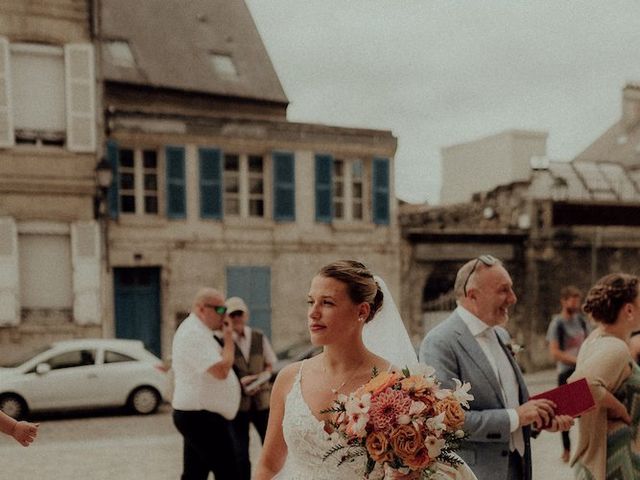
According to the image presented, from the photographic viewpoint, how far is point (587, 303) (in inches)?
162

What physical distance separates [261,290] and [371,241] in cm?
334

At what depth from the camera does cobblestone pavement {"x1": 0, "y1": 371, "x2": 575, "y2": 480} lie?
786 cm

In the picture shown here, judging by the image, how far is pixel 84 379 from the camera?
1240 centimetres

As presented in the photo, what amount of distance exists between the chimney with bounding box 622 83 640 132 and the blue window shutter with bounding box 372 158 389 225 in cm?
1575

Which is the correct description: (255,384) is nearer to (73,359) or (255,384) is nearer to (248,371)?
(248,371)

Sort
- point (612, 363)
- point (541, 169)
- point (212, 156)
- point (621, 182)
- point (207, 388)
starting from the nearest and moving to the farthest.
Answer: point (612, 363) < point (207, 388) < point (212, 156) < point (541, 169) < point (621, 182)

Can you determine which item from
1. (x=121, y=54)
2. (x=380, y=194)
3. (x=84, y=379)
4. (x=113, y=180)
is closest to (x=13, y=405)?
(x=84, y=379)

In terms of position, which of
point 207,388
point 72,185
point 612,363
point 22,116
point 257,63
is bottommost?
point 207,388

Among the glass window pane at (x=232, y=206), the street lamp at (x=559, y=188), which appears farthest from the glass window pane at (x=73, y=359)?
the street lamp at (x=559, y=188)

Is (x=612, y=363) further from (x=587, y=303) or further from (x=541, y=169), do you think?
(x=541, y=169)

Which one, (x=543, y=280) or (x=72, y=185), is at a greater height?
(x=72, y=185)

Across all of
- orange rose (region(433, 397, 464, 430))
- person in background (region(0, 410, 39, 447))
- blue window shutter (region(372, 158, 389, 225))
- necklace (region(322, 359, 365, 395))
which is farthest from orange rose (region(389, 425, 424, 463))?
blue window shutter (region(372, 158, 389, 225))

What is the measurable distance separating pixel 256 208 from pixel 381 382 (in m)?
16.5

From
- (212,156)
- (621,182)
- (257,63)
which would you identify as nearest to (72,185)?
(212,156)
